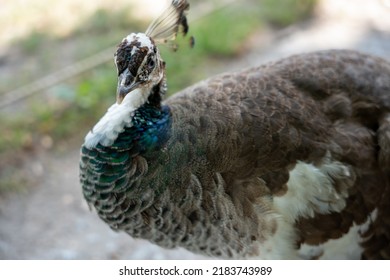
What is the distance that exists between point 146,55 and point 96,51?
2404mm

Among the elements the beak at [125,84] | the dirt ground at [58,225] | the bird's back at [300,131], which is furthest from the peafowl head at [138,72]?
the dirt ground at [58,225]

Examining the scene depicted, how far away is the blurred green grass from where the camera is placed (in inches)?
137

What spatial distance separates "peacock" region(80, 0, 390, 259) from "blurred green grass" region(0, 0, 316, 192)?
1181 mm

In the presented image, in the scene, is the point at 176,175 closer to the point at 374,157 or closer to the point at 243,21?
the point at 374,157

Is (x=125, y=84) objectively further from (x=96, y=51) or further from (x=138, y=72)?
(x=96, y=51)

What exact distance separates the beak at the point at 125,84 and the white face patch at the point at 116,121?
0.12 meters

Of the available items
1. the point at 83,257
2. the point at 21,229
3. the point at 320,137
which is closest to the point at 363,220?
A: the point at 320,137

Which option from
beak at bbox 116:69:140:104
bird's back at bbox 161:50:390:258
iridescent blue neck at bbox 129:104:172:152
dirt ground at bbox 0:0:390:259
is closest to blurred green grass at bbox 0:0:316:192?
dirt ground at bbox 0:0:390:259

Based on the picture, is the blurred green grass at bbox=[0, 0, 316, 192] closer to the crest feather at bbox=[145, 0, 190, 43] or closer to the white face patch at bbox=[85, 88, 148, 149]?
the crest feather at bbox=[145, 0, 190, 43]

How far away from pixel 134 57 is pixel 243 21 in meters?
2.85

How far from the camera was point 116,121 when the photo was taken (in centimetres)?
183

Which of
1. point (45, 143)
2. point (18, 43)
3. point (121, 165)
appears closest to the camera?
point (121, 165)

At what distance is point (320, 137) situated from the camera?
199 cm

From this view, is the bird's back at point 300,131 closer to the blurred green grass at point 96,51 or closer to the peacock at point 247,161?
the peacock at point 247,161
